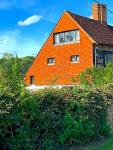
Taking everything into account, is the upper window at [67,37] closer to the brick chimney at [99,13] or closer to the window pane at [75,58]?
the window pane at [75,58]

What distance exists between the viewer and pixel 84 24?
142 ft

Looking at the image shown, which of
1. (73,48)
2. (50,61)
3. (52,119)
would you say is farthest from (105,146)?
(50,61)

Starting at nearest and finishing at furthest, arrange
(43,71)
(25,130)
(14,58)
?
(25,130), (14,58), (43,71)

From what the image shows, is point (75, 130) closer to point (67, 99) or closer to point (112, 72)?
point (67, 99)

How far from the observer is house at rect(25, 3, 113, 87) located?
41.8 m

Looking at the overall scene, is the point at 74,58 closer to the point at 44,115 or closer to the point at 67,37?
the point at 67,37

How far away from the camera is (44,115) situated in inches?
394

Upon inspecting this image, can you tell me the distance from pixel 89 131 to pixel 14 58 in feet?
10.2

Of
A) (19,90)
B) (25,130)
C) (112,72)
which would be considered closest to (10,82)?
(19,90)

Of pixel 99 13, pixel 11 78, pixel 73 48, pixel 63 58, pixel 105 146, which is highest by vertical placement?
pixel 99 13

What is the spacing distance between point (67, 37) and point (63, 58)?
7.78 ft

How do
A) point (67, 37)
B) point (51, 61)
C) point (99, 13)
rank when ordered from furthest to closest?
1. point (99, 13)
2. point (51, 61)
3. point (67, 37)

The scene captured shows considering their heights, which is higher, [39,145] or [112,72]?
[112,72]

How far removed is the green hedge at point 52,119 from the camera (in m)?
9.38
